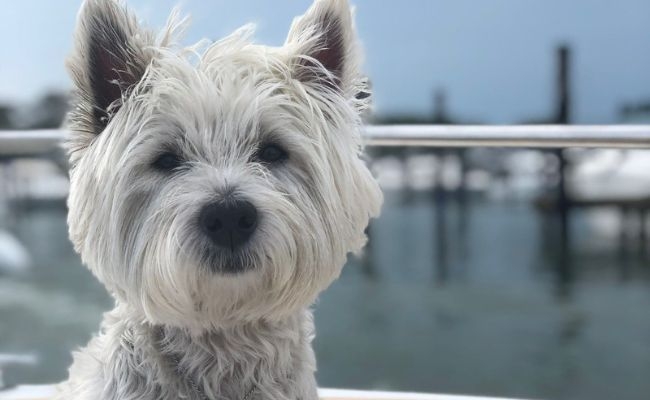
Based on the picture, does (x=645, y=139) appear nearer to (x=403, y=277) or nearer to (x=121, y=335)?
(x=121, y=335)

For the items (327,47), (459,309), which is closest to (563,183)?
(459,309)

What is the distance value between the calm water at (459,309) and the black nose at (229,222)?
458cm

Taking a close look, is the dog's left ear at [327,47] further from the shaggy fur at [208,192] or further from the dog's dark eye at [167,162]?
the dog's dark eye at [167,162]

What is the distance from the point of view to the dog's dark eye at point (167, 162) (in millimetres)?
1275

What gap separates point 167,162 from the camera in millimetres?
1282

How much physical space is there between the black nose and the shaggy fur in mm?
13

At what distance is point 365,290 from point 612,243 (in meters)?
2.32

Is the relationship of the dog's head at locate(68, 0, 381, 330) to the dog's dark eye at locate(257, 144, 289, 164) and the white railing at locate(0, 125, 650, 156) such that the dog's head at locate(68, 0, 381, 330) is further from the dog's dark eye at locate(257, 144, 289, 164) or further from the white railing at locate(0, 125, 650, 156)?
the white railing at locate(0, 125, 650, 156)

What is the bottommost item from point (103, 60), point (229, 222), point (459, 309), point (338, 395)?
point (459, 309)

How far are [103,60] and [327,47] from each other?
1.20 feet

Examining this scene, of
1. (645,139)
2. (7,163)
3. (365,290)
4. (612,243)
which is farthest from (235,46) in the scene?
(612,243)

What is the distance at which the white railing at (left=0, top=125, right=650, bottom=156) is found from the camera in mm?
1872

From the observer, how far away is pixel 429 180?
684 centimetres

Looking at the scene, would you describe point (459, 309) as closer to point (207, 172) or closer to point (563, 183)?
point (563, 183)
